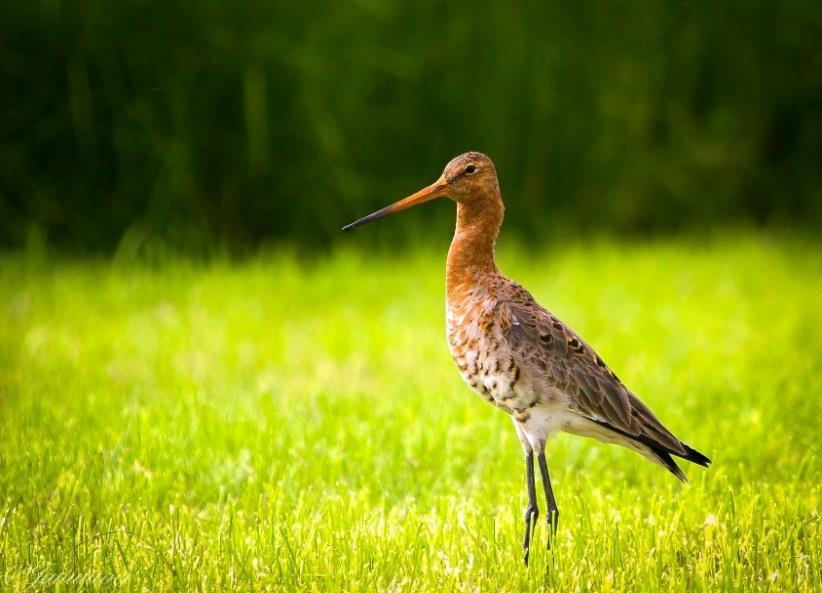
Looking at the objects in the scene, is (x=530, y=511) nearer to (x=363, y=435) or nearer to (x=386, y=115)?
(x=363, y=435)

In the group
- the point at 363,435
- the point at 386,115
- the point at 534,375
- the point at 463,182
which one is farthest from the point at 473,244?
the point at 386,115

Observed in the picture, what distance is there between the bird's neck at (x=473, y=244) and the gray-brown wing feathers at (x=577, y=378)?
24 centimetres

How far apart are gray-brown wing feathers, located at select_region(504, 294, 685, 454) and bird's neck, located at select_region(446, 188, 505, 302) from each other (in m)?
0.24

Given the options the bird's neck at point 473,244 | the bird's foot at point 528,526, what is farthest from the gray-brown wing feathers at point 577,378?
the bird's foot at point 528,526

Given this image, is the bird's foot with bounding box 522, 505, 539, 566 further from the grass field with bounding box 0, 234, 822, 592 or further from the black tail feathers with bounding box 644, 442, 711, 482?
the black tail feathers with bounding box 644, 442, 711, 482

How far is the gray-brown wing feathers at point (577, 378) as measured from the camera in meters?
4.25

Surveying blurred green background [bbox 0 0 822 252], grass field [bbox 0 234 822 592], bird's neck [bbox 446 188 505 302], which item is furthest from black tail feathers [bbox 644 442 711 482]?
blurred green background [bbox 0 0 822 252]

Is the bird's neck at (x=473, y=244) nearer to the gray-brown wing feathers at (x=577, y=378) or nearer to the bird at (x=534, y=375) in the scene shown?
the bird at (x=534, y=375)

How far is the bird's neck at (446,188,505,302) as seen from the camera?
4.51 metres

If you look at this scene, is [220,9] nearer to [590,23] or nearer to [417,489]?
[590,23]

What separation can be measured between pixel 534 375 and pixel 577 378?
0.18 metres

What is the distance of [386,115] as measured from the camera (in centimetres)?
990

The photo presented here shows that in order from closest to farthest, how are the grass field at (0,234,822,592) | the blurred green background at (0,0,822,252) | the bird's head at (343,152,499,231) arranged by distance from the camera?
the grass field at (0,234,822,592) → the bird's head at (343,152,499,231) → the blurred green background at (0,0,822,252)

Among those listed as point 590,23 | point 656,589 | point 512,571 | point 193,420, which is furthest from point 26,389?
point 590,23
